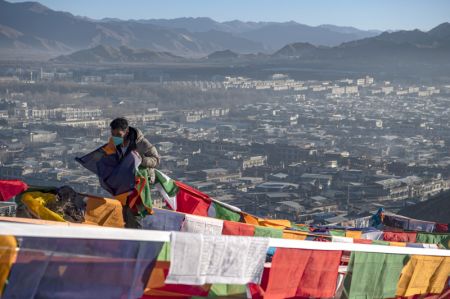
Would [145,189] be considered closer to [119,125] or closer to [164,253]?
[119,125]

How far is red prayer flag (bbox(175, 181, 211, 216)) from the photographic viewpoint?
513cm

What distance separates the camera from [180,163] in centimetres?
3130

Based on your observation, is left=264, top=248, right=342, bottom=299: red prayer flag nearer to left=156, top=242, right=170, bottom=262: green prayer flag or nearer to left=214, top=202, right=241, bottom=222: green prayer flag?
left=156, top=242, right=170, bottom=262: green prayer flag

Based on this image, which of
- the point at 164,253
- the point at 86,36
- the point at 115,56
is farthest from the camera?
the point at 86,36

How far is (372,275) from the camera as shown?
427 centimetres

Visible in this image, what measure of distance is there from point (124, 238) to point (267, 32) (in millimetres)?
181314

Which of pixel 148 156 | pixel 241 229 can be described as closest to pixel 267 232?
pixel 241 229

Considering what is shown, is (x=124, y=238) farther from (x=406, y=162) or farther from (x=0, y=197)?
(x=406, y=162)

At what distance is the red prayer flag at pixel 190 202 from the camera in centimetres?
513

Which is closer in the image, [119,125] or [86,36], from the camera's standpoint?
[119,125]

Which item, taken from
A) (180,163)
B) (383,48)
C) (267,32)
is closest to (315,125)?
(180,163)

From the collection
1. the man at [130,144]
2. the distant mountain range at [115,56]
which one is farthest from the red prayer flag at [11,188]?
the distant mountain range at [115,56]

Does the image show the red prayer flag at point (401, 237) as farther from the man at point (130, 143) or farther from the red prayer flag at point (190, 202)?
the man at point (130, 143)

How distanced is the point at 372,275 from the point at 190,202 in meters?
1.25
